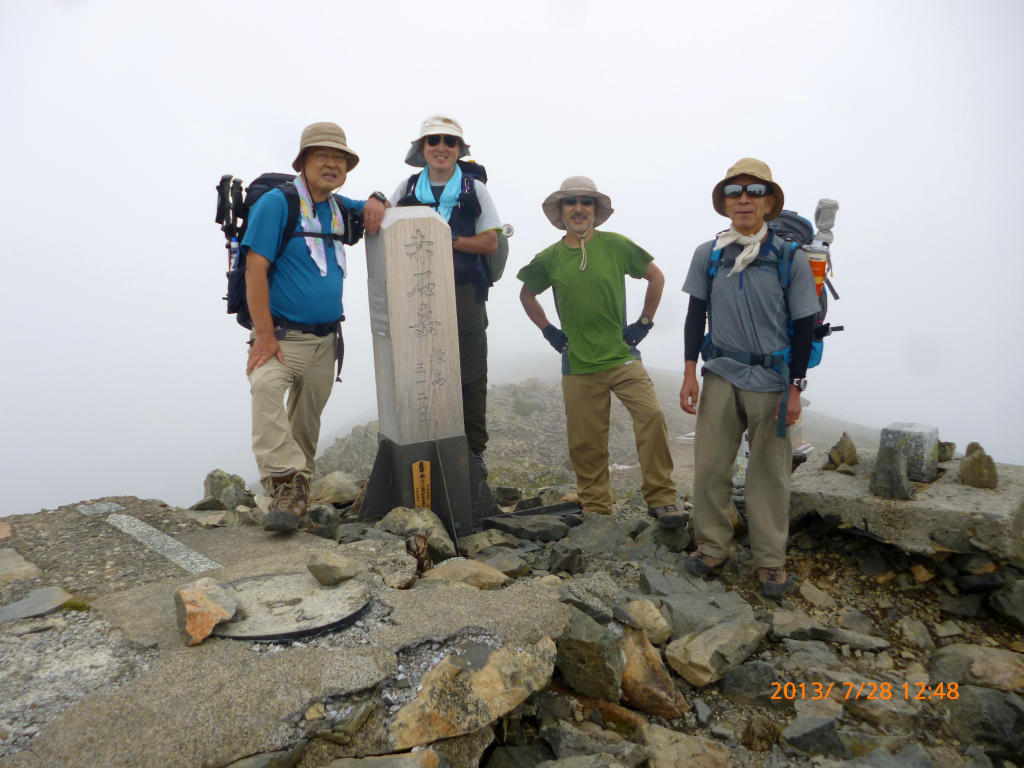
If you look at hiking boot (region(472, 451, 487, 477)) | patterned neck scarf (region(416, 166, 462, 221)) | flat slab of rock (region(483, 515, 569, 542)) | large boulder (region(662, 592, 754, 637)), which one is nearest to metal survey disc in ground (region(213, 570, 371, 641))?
large boulder (region(662, 592, 754, 637))

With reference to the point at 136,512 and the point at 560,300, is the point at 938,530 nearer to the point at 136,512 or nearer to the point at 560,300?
the point at 560,300

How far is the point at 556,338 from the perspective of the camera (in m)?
5.53

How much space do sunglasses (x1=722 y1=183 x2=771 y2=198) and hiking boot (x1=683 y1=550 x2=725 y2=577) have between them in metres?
2.47

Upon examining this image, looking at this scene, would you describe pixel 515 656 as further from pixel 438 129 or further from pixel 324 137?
pixel 438 129

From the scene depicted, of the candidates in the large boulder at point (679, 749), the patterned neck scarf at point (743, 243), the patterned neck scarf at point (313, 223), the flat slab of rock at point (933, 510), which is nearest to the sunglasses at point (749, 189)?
the patterned neck scarf at point (743, 243)

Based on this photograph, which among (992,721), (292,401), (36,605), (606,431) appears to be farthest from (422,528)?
(992,721)

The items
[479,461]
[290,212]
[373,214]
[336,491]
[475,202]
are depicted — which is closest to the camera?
[290,212]

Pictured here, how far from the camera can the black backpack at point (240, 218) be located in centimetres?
434

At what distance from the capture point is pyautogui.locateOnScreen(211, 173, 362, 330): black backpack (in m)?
4.34

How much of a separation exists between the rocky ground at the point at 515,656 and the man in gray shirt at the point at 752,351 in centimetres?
56

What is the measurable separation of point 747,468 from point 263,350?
3369 mm

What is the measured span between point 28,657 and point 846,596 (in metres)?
4.66

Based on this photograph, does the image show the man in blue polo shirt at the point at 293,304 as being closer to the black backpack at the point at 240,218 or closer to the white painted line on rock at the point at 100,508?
the black backpack at the point at 240,218

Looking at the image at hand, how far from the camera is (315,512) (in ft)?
16.5
